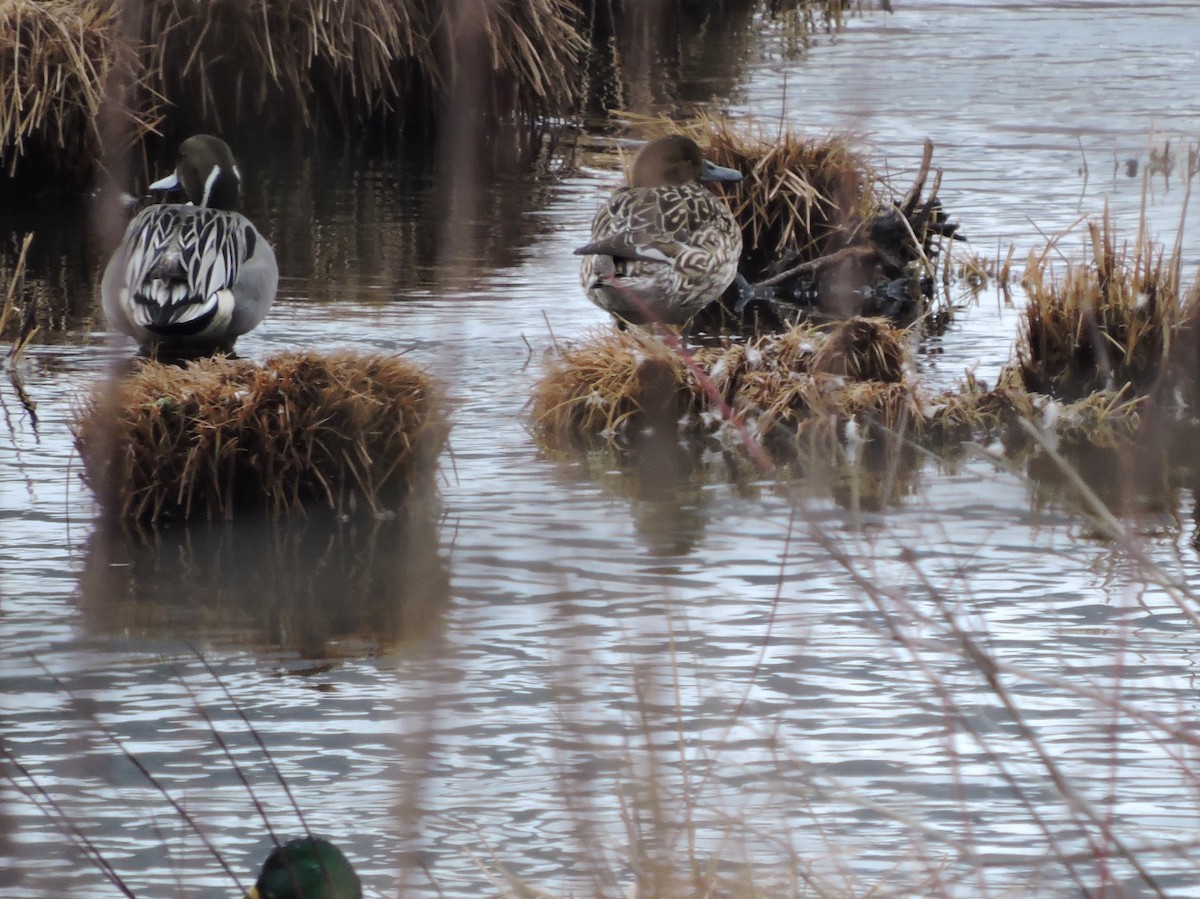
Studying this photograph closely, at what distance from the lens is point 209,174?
9.12 metres

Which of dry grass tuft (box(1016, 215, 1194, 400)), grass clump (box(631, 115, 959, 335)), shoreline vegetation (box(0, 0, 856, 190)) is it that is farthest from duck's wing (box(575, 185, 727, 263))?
shoreline vegetation (box(0, 0, 856, 190))

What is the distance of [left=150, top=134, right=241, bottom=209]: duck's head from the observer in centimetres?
911

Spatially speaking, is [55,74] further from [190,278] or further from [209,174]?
[190,278]

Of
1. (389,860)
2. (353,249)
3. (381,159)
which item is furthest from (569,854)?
(381,159)

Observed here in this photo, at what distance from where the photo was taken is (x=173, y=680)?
4902 millimetres

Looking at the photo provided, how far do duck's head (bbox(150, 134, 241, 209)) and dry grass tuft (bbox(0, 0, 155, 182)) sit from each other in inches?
97.0

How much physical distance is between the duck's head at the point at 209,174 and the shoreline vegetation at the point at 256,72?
2273mm

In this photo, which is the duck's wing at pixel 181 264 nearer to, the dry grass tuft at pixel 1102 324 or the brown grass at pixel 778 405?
the brown grass at pixel 778 405

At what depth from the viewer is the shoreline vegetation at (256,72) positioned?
12.0 m

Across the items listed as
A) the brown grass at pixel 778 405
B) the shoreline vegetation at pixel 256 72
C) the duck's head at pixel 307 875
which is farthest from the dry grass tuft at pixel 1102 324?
the duck's head at pixel 307 875

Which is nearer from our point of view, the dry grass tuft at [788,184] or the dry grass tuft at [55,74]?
the dry grass tuft at [788,184]

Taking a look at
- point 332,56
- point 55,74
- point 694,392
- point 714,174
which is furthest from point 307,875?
point 332,56

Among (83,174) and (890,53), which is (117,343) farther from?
(890,53)

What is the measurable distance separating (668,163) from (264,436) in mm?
3852
